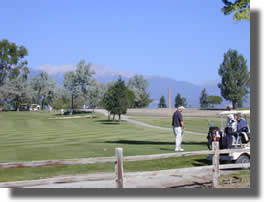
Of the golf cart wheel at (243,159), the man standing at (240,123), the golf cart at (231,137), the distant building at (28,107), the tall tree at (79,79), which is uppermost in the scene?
the tall tree at (79,79)

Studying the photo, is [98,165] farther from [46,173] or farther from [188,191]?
[188,191]

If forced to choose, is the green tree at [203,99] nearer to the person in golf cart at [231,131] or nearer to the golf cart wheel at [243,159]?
the person in golf cart at [231,131]

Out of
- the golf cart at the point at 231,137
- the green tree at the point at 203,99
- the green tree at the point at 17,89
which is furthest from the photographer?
the green tree at the point at 203,99

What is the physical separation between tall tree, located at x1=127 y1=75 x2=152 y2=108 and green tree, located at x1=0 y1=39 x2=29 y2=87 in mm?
57329

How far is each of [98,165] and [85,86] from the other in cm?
5962

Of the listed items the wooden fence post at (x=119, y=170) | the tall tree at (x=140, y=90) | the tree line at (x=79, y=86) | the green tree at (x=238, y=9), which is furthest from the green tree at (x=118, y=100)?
the tall tree at (x=140, y=90)

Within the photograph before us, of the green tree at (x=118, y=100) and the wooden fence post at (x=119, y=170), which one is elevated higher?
the green tree at (x=118, y=100)

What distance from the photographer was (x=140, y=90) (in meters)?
140

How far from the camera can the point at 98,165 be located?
1291cm

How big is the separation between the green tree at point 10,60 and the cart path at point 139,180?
6851cm

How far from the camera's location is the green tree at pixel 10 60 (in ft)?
243

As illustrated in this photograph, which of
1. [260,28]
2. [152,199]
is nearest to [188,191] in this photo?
[152,199]

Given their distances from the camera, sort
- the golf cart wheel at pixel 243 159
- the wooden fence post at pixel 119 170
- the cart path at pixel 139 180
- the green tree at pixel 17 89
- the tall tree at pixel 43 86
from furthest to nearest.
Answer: the tall tree at pixel 43 86, the green tree at pixel 17 89, the golf cart wheel at pixel 243 159, the cart path at pixel 139 180, the wooden fence post at pixel 119 170

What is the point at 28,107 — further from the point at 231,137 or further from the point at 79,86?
the point at 231,137
